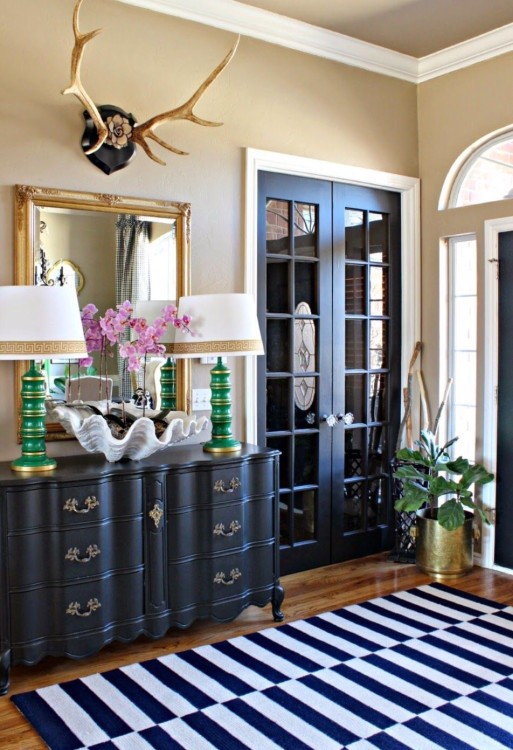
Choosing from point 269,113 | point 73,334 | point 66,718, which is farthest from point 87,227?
point 66,718

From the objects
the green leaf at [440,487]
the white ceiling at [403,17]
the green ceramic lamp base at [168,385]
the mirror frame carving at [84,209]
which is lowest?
the green leaf at [440,487]

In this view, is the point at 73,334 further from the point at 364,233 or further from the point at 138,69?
the point at 364,233

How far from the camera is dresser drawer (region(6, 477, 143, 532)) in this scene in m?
2.82

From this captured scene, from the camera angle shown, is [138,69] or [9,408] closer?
A: [9,408]

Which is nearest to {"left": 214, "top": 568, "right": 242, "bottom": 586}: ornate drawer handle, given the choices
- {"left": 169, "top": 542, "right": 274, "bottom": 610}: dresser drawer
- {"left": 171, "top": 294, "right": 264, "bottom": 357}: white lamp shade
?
{"left": 169, "top": 542, "right": 274, "bottom": 610}: dresser drawer

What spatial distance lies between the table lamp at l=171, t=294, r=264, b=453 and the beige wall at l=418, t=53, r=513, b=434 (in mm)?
1564

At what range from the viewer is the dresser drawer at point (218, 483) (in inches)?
125

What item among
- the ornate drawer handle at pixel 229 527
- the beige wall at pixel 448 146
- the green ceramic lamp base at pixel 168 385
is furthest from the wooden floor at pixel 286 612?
the green ceramic lamp base at pixel 168 385

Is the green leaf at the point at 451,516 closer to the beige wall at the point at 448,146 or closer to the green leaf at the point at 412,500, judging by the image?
Result: the green leaf at the point at 412,500

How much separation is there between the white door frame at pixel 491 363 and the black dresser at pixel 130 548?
1437 millimetres

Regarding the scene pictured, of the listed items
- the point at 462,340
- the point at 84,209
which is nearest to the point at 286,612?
the point at 462,340

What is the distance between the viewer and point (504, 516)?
423 centimetres

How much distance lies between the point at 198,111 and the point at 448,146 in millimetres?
1571

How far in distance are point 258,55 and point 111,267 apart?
1429 mm
